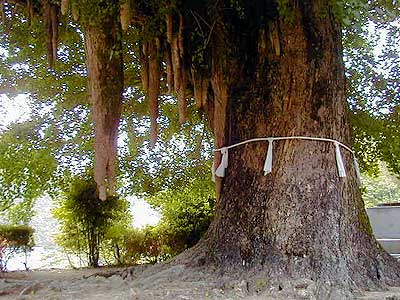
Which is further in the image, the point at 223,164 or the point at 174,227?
the point at 174,227

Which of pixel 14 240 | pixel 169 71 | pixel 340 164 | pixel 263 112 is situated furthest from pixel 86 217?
pixel 340 164

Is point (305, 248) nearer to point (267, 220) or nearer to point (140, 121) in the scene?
point (267, 220)

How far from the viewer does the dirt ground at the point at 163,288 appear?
235cm

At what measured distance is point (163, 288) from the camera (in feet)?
8.26

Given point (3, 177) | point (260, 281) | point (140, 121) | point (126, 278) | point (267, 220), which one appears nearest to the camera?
point (260, 281)

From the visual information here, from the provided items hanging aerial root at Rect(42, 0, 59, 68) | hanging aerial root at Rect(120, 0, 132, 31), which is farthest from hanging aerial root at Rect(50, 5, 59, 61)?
hanging aerial root at Rect(120, 0, 132, 31)

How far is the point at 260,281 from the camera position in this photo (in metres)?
2.55

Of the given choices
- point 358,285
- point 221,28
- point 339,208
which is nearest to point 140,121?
point 221,28

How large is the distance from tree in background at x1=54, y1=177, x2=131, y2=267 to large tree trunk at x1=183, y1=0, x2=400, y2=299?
3.22 meters

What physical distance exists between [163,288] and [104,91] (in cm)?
162

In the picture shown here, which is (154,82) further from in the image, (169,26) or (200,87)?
(169,26)

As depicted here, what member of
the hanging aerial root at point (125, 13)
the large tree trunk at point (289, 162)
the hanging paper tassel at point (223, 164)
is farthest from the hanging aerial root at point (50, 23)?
the hanging paper tassel at point (223, 164)

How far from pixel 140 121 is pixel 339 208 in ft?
11.9

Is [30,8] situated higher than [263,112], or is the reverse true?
[30,8]
